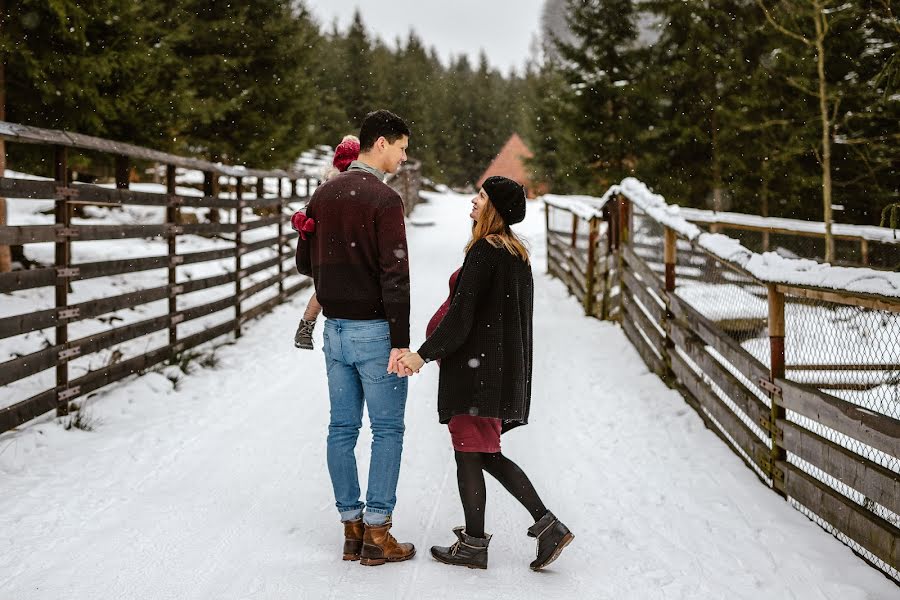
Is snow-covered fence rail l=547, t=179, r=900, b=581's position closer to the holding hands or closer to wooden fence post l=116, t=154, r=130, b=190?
the holding hands

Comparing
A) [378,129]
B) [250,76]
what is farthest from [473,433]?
[250,76]

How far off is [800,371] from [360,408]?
9.31ft

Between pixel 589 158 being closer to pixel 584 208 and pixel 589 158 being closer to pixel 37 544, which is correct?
pixel 584 208

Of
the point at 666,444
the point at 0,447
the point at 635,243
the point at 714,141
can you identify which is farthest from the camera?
the point at 714,141

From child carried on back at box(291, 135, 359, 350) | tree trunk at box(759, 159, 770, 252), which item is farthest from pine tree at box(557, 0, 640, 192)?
child carried on back at box(291, 135, 359, 350)

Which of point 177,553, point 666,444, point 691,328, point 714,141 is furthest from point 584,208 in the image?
point 177,553

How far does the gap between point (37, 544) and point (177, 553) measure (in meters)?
0.68

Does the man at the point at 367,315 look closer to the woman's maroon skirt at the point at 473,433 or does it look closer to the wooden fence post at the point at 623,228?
the woman's maroon skirt at the point at 473,433

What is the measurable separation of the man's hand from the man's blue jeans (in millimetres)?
119

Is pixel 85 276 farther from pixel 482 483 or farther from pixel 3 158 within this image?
pixel 3 158

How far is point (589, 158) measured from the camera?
2038cm

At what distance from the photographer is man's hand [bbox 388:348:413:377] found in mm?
3235

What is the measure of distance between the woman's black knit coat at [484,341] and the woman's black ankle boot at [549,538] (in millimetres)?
483

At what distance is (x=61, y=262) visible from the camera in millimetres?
5094
